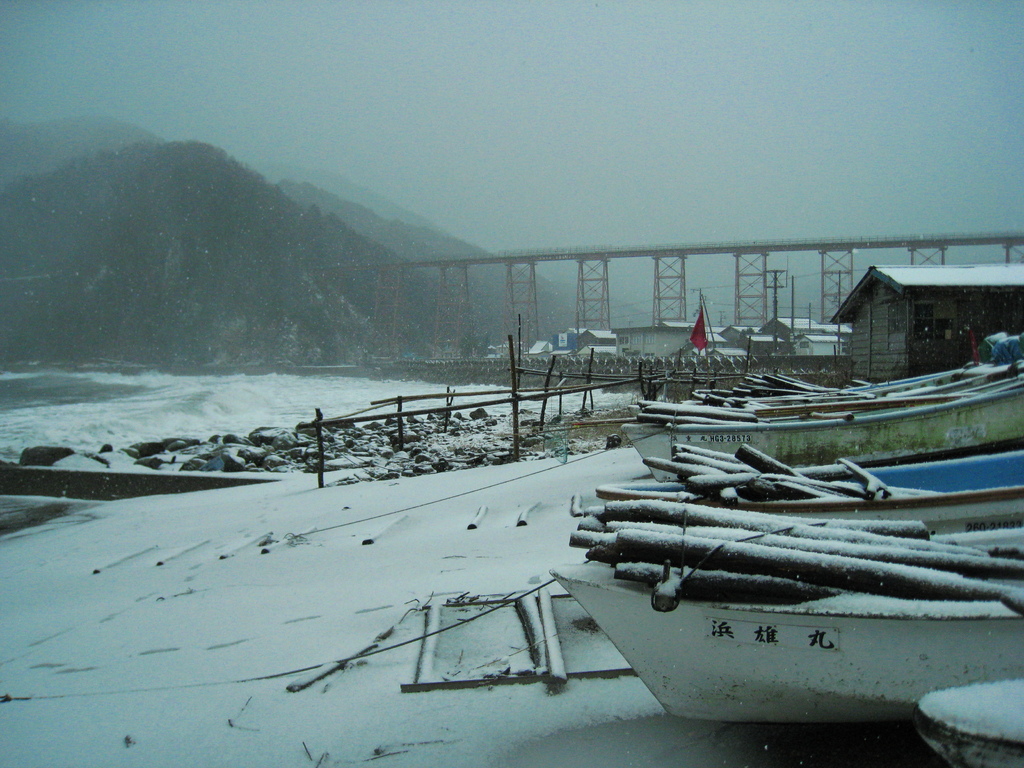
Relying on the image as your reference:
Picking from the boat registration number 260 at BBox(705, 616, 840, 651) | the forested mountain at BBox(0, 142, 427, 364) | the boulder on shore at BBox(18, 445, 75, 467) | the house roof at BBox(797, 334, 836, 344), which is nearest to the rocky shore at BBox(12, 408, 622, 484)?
the boulder on shore at BBox(18, 445, 75, 467)

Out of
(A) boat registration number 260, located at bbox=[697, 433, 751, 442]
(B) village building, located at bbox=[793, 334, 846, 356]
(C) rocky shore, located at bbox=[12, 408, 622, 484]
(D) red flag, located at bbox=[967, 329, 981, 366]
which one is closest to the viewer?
(A) boat registration number 260, located at bbox=[697, 433, 751, 442]

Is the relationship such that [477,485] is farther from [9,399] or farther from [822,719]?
[9,399]

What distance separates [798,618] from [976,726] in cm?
46

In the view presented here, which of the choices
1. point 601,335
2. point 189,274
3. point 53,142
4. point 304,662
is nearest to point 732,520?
point 304,662

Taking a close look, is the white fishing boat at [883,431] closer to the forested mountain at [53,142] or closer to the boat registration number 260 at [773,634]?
the boat registration number 260 at [773,634]

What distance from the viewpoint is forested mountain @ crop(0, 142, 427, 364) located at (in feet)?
222

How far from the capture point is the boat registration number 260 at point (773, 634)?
1790mm

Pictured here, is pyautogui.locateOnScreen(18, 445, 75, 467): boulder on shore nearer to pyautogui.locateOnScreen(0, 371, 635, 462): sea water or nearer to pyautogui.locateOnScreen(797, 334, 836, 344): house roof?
pyautogui.locateOnScreen(0, 371, 635, 462): sea water

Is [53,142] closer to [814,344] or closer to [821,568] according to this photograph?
[814,344]

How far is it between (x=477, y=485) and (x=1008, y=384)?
5.39 meters

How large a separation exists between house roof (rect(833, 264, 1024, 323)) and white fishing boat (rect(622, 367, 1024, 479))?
11.8 m

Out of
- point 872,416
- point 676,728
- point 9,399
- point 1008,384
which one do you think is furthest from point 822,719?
point 9,399

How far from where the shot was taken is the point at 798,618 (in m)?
1.78

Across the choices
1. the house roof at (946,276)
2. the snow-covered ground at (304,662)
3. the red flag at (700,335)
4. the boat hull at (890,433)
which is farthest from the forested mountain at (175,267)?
the boat hull at (890,433)
